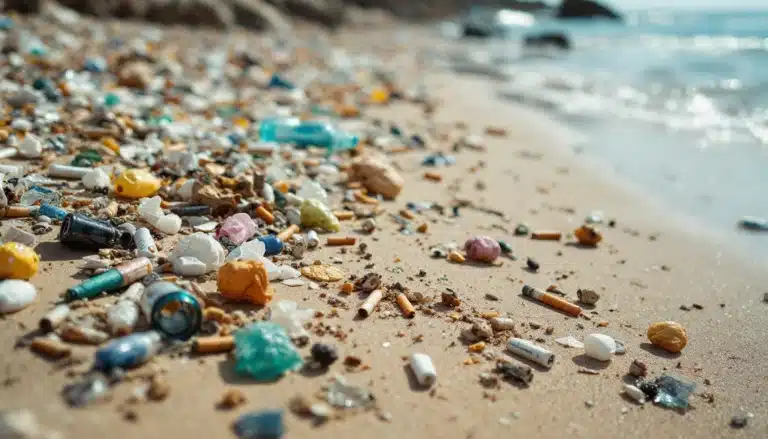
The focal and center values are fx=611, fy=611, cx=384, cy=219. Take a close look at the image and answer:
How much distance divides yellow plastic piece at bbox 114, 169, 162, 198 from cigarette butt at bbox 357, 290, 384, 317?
1990 millimetres

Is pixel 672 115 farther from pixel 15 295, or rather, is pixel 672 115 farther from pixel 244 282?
pixel 15 295

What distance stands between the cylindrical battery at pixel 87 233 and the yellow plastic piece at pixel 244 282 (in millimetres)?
834

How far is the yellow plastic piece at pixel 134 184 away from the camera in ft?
14.5

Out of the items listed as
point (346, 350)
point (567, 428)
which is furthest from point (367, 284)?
point (567, 428)

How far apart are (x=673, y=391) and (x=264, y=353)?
206 centimetres

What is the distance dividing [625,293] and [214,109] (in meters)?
5.28

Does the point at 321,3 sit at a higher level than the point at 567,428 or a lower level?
higher

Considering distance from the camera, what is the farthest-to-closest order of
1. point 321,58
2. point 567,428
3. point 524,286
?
point 321,58, point 524,286, point 567,428

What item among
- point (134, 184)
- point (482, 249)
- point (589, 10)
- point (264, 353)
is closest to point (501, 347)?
point (482, 249)

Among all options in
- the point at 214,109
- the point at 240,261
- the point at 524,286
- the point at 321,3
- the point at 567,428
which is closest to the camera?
the point at 567,428

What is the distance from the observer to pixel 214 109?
295 inches

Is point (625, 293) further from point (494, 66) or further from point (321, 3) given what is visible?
point (321, 3)

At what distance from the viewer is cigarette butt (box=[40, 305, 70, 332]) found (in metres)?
2.73

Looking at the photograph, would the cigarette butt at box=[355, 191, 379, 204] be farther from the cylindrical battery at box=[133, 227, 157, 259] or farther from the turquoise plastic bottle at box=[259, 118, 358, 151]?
→ the cylindrical battery at box=[133, 227, 157, 259]
